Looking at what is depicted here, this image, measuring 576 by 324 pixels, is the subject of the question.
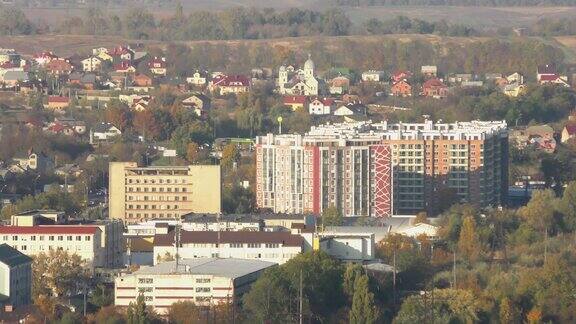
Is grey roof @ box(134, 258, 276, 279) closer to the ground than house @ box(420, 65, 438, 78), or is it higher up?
closer to the ground

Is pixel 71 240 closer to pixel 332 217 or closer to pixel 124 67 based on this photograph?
pixel 332 217

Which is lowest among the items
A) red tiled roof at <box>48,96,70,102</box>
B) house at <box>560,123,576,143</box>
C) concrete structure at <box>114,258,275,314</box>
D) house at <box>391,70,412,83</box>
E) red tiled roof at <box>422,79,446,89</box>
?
concrete structure at <box>114,258,275,314</box>

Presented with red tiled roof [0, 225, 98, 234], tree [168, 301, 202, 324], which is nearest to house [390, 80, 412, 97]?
red tiled roof [0, 225, 98, 234]

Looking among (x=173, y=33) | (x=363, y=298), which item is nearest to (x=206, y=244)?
(x=363, y=298)

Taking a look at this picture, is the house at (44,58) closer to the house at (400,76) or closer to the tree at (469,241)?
the house at (400,76)

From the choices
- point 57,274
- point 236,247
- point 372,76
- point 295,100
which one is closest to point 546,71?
point 372,76

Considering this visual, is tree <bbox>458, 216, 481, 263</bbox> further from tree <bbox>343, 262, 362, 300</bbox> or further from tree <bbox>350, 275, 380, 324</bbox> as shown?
tree <bbox>350, 275, 380, 324</bbox>
